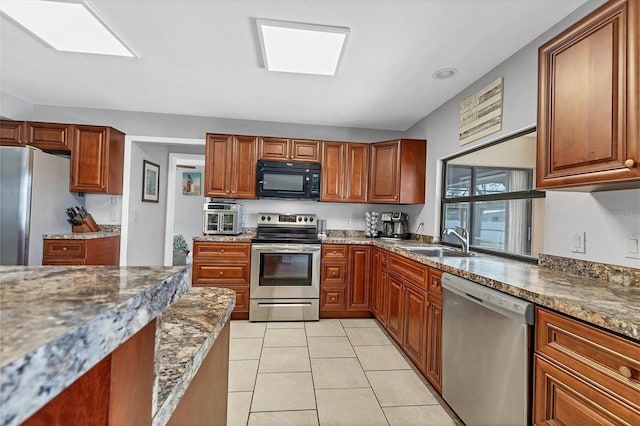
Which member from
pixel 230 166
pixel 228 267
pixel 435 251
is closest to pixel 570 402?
pixel 435 251

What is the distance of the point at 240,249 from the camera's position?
336 cm

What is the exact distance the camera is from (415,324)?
236 cm

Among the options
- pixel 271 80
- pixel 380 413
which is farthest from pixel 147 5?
pixel 380 413

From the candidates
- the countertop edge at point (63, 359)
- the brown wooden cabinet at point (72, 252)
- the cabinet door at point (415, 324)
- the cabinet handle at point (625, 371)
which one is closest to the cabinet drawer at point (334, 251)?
the cabinet door at point (415, 324)

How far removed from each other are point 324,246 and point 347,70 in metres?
1.87

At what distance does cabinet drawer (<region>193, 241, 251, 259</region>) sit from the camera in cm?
331

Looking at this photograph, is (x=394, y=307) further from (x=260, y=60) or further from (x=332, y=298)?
(x=260, y=60)

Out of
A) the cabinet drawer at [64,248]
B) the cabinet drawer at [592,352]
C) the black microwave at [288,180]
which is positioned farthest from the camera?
the black microwave at [288,180]

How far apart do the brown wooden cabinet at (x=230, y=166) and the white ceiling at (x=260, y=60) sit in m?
0.40

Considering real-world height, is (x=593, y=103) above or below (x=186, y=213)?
above

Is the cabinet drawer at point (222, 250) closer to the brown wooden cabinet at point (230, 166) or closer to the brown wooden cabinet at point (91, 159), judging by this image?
the brown wooden cabinet at point (230, 166)

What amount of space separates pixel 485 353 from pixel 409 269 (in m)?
1.01

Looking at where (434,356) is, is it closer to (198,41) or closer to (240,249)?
(240,249)

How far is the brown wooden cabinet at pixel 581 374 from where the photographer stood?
0.94m
